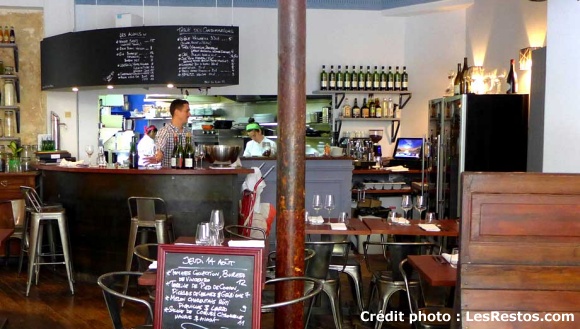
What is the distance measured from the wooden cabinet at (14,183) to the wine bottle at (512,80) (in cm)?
577

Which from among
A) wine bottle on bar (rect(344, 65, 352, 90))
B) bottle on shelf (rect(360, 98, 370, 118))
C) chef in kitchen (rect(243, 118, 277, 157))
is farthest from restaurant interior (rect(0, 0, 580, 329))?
chef in kitchen (rect(243, 118, 277, 157))

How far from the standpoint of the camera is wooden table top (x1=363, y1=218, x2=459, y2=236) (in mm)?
4695

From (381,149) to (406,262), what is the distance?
5.32 m

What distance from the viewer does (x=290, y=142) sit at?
2732 millimetres

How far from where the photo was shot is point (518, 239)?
2.82 metres

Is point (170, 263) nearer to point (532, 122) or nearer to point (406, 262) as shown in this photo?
point (406, 262)

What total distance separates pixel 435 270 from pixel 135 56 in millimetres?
5516

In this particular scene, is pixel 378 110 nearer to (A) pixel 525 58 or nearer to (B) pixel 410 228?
(A) pixel 525 58

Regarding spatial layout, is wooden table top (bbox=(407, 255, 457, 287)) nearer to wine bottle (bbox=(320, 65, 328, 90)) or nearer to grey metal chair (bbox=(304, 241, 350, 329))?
grey metal chair (bbox=(304, 241, 350, 329))

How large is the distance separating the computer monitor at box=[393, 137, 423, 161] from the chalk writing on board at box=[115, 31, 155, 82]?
12.4ft

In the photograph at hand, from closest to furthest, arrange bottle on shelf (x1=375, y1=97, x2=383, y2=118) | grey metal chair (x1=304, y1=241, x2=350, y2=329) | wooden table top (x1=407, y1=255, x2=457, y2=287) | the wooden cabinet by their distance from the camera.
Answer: wooden table top (x1=407, y1=255, x2=457, y2=287) → grey metal chair (x1=304, y1=241, x2=350, y2=329) → the wooden cabinet → bottle on shelf (x1=375, y1=97, x2=383, y2=118)

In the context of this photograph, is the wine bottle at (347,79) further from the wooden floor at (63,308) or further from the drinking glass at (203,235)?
the drinking glass at (203,235)

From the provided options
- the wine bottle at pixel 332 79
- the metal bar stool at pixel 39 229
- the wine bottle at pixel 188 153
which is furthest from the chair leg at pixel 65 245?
the wine bottle at pixel 332 79

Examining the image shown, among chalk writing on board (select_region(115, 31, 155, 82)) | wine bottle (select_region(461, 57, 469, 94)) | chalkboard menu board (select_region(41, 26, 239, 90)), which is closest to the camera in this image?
chalkboard menu board (select_region(41, 26, 239, 90))
